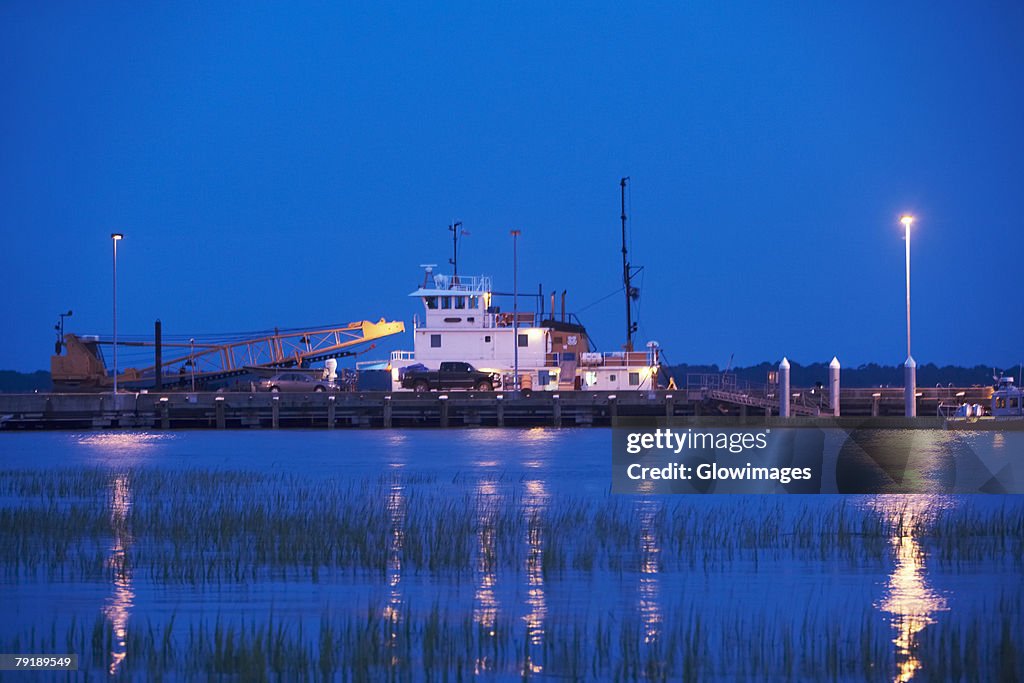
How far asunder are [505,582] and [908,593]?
4.77 m

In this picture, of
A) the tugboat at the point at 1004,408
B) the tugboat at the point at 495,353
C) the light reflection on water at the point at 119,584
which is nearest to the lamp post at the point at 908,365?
the tugboat at the point at 1004,408

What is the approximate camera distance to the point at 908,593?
48.1ft

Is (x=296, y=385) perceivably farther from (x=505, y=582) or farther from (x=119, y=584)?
(x=505, y=582)

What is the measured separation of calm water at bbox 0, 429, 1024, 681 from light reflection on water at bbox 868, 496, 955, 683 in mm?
46

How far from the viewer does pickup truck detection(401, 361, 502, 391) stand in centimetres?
6525

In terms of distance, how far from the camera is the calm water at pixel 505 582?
11.7 meters

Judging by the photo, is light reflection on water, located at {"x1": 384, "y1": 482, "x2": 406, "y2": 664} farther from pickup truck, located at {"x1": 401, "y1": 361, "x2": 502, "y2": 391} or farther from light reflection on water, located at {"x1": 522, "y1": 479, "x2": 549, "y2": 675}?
pickup truck, located at {"x1": 401, "y1": 361, "x2": 502, "y2": 391}

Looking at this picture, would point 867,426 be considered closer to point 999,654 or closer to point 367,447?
point 367,447

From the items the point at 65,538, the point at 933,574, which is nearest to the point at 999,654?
the point at 933,574

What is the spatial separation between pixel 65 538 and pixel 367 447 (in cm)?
2905

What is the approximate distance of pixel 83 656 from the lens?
11.7 metres

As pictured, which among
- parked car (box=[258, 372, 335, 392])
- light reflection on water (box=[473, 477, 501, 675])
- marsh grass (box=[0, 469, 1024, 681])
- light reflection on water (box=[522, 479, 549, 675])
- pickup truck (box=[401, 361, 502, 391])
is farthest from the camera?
parked car (box=[258, 372, 335, 392])

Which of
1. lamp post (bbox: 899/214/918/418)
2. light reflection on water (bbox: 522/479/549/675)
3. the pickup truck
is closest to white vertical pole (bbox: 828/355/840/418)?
lamp post (bbox: 899/214/918/418)

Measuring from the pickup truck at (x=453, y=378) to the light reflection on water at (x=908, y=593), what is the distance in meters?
43.1
